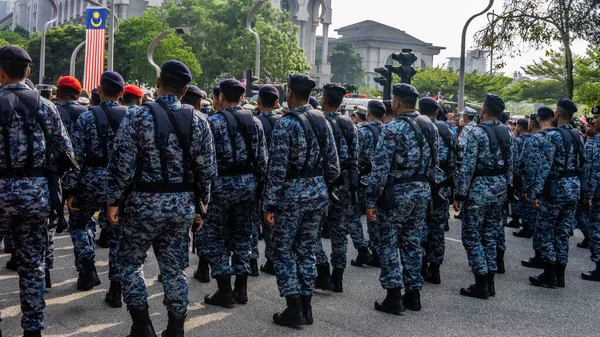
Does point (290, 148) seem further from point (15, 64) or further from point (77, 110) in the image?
point (77, 110)

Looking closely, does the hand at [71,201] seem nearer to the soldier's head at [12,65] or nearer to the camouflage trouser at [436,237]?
the soldier's head at [12,65]

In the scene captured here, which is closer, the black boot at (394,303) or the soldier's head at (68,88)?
the black boot at (394,303)

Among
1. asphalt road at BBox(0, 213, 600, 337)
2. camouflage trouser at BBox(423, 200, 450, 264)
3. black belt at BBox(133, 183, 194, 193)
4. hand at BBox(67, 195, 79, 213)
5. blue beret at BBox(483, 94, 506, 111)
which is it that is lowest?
asphalt road at BBox(0, 213, 600, 337)

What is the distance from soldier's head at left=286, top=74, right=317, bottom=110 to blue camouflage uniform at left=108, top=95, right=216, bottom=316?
1.20 meters

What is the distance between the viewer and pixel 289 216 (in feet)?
20.5

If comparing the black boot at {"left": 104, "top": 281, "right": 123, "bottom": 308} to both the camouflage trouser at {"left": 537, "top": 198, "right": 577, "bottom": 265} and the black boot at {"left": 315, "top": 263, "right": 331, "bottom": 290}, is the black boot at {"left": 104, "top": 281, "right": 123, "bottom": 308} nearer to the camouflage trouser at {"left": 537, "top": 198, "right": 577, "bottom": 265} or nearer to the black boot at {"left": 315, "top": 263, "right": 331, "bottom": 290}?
the black boot at {"left": 315, "top": 263, "right": 331, "bottom": 290}

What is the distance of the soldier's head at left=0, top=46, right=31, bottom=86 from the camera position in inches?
208

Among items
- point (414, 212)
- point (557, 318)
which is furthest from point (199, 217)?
point (557, 318)

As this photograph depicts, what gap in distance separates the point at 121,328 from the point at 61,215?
114 cm

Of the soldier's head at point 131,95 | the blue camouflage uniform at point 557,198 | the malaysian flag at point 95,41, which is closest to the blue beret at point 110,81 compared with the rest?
the soldier's head at point 131,95

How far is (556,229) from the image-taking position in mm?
8531

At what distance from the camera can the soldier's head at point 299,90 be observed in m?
6.41

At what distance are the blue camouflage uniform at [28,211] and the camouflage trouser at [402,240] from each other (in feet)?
10.5

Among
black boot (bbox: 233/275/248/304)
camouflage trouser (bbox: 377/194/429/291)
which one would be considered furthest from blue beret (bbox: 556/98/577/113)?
black boot (bbox: 233/275/248/304)
